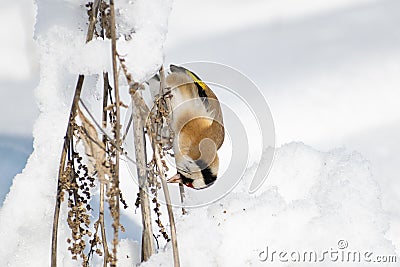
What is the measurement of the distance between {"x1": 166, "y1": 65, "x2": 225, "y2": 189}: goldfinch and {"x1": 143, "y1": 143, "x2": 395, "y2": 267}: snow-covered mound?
0.04 m

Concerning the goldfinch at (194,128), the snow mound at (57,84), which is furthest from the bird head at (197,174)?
the snow mound at (57,84)

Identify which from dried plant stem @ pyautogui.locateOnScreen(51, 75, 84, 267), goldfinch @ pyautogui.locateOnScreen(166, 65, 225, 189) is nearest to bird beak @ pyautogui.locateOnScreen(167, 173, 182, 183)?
goldfinch @ pyautogui.locateOnScreen(166, 65, 225, 189)

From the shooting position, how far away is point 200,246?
0.57m

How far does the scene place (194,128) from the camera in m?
0.60

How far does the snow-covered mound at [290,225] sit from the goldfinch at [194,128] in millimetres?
38

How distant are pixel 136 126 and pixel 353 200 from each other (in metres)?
0.22

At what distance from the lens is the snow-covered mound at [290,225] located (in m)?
0.56

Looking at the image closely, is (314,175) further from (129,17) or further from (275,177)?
(129,17)

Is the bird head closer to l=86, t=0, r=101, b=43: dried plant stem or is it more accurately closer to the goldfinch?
the goldfinch

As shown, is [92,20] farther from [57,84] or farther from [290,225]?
[290,225]

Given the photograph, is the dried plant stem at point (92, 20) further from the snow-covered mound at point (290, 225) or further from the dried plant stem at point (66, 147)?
the snow-covered mound at point (290, 225)

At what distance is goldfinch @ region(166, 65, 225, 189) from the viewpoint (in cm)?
60

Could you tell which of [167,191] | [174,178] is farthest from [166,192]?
→ [174,178]

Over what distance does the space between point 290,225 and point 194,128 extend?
0.13m
